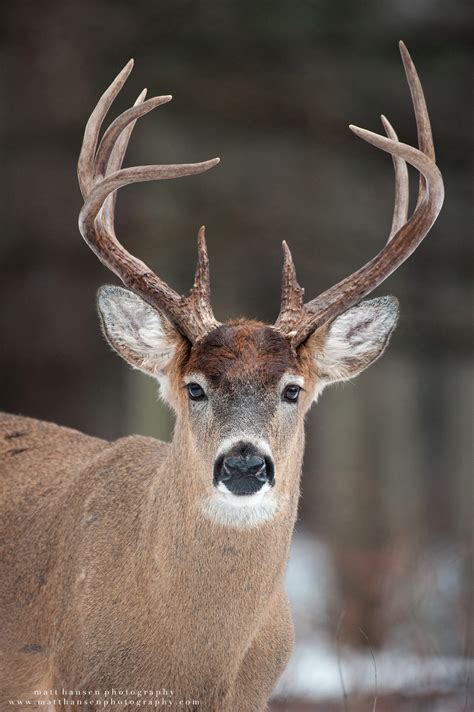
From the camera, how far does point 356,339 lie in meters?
6.42

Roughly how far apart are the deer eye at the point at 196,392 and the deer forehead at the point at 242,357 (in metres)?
0.06

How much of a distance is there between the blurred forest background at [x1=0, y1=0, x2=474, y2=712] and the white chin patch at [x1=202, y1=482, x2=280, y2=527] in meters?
8.31

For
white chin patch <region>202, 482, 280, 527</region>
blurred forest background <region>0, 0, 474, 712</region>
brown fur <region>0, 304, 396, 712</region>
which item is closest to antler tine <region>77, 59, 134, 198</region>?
brown fur <region>0, 304, 396, 712</region>

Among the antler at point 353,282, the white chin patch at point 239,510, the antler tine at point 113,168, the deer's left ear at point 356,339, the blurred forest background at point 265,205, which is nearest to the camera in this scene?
the white chin patch at point 239,510

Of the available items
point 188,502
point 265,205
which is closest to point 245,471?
point 188,502

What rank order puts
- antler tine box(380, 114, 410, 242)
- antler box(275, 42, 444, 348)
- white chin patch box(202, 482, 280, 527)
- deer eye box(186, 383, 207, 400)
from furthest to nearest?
antler tine box(380, 114, 410, 242)
antler box(275, 42, 444, 348)
deer eye box(186, 383, 207, 400)
white chin patch box(202, 482, 280, 527)

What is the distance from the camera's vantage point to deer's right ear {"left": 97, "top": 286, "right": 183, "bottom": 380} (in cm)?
618

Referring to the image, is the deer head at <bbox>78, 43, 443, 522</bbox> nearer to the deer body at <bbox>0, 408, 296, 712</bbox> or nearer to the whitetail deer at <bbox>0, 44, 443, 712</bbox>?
the whitetail deer at <bbox>0, 44, 443, 712</bbox>

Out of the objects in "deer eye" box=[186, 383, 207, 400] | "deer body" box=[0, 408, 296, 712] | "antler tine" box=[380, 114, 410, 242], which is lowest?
"deer body" box=[0, 408, 296, 712]

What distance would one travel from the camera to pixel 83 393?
1645 centimetres

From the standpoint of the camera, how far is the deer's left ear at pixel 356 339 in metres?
6.36

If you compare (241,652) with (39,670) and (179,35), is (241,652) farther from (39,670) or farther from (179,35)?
(179,35)

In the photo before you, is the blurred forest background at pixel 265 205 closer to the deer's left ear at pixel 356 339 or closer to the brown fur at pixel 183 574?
the deer's left ear at pixel 356 339

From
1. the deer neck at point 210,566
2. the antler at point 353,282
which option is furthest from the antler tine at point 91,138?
the deer neck at point 210,566
